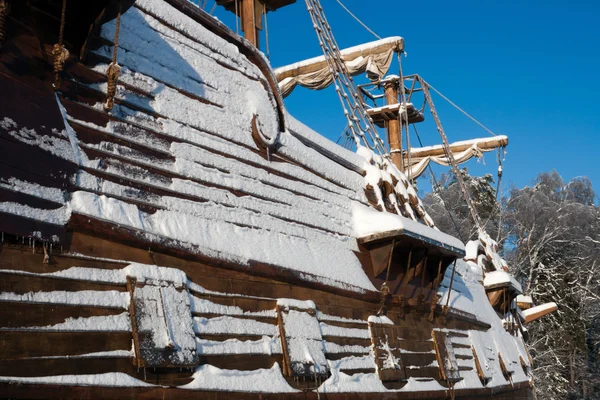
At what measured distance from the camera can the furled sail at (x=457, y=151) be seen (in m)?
21.9

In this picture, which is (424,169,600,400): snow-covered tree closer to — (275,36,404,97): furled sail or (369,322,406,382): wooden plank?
(275,36,404,97): furled sail

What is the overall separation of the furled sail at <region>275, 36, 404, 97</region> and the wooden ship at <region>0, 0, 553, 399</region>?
7876 mm

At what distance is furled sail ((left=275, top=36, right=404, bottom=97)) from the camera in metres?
15.7

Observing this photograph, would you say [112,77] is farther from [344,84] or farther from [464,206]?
[464,206]

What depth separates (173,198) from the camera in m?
4.85

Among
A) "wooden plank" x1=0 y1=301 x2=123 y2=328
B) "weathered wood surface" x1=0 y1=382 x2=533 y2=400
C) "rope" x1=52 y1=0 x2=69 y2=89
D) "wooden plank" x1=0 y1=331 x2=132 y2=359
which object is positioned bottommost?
"weathered wood surface" x1=0 y1=382 x2=533 y2=400

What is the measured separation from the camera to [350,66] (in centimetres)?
1662

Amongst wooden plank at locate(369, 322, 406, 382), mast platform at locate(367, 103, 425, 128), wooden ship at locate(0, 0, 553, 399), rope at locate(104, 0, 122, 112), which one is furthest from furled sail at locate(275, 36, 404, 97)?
rope at locate(104, 0, 122, 112)

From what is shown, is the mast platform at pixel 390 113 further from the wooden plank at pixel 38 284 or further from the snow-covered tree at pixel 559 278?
the wooden plank at pixel 38 284

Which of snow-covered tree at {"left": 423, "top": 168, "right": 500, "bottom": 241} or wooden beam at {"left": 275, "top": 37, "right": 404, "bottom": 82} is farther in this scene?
snow-covered tree at {"left": 423, "top": 168, "right": 500, "bottom": 241}

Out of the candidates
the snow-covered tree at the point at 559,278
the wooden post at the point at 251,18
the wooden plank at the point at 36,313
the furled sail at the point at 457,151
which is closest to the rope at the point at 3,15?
the wooden plank at the point at 36,313

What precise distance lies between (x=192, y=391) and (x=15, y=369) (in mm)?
1253

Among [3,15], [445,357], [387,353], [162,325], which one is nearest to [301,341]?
[162,325]

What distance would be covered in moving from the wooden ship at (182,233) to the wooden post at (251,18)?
8.82ft
